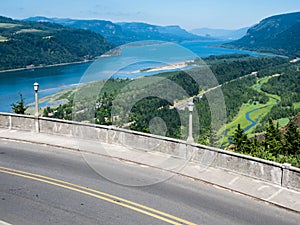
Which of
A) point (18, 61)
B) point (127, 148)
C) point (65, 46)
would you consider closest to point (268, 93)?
point (18, 61)

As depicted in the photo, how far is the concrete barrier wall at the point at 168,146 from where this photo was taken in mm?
10039

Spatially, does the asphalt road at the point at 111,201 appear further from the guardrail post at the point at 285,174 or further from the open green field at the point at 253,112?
the open green field at the point at 253,112

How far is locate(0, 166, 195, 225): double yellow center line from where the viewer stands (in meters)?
8.25

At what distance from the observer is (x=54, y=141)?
47.4ft

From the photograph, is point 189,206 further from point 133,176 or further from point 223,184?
point 133,176

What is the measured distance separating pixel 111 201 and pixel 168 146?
396 cm

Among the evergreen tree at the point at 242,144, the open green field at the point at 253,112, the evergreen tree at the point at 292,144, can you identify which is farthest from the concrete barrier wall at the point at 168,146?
the open green field at the point at 253,112

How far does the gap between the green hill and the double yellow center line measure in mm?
113832

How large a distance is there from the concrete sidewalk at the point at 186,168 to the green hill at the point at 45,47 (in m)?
110

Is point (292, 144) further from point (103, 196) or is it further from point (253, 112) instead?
point (253, 112)

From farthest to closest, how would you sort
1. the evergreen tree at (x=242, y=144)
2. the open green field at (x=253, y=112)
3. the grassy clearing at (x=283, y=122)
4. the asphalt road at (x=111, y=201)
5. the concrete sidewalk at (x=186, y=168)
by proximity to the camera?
the open green field at (x=253, y=112)
the grassy clearing at (x=283, y=122)
the evergreen tree at (x=242, y=144)
the concrete sidewalk at (x=186, y=168)
the asphalt road at (x=111, y=201)

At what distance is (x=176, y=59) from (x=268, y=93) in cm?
8639

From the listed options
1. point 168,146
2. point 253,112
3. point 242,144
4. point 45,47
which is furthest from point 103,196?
point 45,47

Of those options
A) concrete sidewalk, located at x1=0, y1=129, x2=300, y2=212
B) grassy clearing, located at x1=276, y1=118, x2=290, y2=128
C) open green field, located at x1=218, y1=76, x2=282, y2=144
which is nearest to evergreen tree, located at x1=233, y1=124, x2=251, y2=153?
concrete sidewalk, located at x1=0, y1=129, x2=300, y2=212
